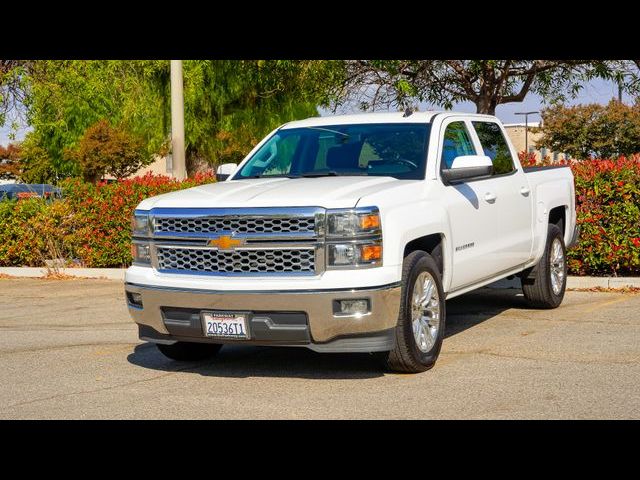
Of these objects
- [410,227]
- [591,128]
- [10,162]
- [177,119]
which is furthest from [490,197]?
[10,162]

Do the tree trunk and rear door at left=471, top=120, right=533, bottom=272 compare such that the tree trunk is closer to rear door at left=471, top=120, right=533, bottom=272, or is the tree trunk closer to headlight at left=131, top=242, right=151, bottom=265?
rear door at left=471, top=120, right=533, bottom=272

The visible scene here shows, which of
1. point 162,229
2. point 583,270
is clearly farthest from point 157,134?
point 162,229

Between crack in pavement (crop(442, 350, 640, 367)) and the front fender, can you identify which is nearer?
the front fender

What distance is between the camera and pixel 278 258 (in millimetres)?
7305

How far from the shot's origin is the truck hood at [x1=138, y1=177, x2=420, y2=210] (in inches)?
287

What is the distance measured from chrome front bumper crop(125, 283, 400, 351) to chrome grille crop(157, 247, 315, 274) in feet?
0.63

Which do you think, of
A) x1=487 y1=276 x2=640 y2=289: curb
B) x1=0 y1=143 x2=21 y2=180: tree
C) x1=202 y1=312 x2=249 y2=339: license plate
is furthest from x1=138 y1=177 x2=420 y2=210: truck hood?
x1=0 y1=143 x2=21 y2=180: tree

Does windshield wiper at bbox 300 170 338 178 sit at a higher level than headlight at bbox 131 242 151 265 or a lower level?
higher

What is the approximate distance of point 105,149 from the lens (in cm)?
4731

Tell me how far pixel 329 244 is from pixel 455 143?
2.49 m

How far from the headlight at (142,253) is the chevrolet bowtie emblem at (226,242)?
70 cm

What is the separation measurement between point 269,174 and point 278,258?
1.86 metres


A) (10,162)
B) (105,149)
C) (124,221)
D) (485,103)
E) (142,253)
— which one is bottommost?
(10,162)

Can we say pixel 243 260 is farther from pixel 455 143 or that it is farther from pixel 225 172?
pixel 455 143
